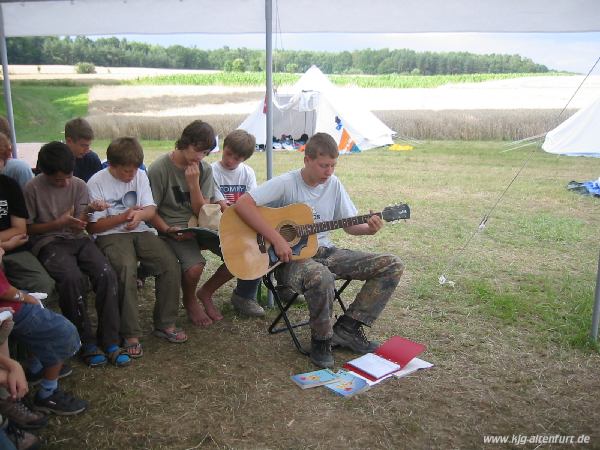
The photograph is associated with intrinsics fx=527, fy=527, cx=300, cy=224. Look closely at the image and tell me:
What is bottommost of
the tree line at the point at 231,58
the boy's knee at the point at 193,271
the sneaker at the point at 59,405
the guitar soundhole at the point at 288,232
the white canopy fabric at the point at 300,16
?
the sneaker at the point at 59,405

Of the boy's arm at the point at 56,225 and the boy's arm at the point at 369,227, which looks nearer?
the boy's arm at the point at 56,225

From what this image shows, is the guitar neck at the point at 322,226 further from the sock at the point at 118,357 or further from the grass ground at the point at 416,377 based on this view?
the sock at the point at 118,357

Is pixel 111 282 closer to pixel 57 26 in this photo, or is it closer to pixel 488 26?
pixel 57 26

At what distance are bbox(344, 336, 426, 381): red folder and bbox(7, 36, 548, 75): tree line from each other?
14.3 meters

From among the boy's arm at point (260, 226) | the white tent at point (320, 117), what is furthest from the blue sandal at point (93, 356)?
the white tent at point (320, 117)

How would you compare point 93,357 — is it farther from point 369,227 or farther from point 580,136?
point 580,136

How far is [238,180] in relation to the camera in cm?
431

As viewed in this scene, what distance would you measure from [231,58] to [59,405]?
20.1 metres

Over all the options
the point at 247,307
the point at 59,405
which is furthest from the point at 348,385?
the point at 59,405

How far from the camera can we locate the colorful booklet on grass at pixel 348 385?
117 inches

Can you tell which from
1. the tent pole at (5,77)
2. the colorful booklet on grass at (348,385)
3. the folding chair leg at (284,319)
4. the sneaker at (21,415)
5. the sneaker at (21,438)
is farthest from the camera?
the tent pole at (5,77)

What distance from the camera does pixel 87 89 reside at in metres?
24.5

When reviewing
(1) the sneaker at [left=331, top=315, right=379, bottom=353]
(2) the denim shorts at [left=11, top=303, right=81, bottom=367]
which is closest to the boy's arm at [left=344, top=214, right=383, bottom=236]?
(1) the sneaker at [left=331, top=315, right=379, bottom=353]

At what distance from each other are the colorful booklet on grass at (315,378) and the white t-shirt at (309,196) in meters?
0.89
